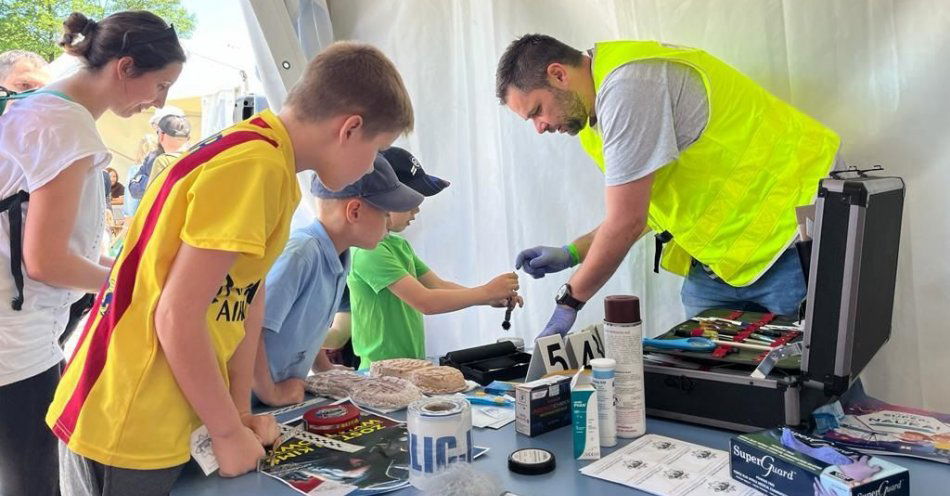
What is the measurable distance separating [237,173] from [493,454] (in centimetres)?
49

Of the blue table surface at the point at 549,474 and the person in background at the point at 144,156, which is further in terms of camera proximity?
the person in background at the point at 144,156

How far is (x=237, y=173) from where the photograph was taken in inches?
32.3

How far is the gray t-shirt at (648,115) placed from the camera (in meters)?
1.38

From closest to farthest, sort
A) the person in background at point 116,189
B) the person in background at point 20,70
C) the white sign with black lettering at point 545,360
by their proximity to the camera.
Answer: the white sign with black lettering at point 545,360
the person in background at point 20,70
the person in background at point 116,189

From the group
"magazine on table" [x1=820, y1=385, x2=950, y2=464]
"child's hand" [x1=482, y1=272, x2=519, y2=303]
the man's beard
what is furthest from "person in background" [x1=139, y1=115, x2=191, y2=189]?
"magazine on table" [x1=820, y1=385, x2=950, y2=464]

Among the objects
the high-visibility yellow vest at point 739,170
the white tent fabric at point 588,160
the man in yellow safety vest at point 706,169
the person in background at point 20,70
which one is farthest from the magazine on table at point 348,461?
the person in background at point 20,70

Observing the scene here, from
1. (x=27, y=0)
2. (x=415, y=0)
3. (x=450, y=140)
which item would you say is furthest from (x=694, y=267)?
(x=27, y=0)

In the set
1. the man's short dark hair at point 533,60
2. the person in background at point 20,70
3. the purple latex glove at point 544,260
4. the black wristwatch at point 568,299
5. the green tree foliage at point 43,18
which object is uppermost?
the green tree foliage at point 43,18

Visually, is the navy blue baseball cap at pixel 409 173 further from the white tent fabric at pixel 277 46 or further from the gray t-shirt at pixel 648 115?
the white tent fabric at pixel 277 46

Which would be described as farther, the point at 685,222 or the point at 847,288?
the point at 685,222

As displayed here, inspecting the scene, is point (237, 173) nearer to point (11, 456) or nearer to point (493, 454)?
point (493, 454)

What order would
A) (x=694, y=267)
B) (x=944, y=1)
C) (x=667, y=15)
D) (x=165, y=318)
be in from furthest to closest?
(x=667, y=15), (x=694, y=267), (x=944, y=1), (x=165, y=318)

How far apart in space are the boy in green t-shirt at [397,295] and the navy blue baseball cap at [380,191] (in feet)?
0.88

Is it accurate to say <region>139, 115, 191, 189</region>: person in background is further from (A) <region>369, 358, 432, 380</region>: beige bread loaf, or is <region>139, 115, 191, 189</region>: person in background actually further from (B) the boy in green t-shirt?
(A) <region>369, 358, 432, 380</region>: beige bread loaf
